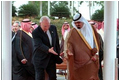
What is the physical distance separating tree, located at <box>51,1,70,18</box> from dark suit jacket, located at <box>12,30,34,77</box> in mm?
356

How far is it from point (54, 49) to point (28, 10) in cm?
46

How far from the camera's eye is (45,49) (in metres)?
2.29

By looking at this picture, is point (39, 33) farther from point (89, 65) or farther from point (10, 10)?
point (89, 65)

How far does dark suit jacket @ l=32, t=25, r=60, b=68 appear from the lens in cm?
229

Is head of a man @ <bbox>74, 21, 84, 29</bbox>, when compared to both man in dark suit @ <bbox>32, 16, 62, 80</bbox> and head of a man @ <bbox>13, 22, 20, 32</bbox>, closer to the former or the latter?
man in dark suit @ <bbox>32, 16, 62, 80</bbox>

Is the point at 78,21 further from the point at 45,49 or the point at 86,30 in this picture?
the point at 45,49

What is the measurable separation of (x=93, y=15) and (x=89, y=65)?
494 mm

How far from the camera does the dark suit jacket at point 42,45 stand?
7.52ft

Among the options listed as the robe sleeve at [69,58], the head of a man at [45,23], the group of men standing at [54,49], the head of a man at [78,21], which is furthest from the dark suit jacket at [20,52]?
the head of a man at [78,21]

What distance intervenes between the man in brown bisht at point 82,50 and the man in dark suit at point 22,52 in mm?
365

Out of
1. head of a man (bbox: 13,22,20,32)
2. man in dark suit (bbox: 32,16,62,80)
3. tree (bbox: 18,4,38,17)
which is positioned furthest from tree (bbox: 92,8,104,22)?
head of a man (bbox: 13,22,20,32)

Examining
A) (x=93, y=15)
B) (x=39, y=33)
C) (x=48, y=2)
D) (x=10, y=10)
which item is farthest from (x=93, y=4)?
(x=10, y=10)

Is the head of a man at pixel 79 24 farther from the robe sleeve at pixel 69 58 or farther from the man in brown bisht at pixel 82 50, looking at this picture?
the robe sleeve at pixel 69 58

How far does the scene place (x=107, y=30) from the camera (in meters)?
2.19
